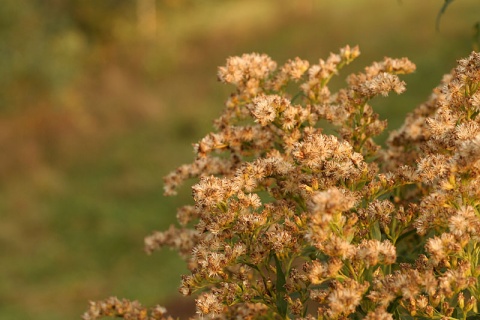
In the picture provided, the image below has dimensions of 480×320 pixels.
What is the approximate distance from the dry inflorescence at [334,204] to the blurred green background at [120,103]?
35.3ft

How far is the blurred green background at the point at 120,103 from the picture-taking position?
16609mm

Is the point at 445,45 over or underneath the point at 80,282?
over

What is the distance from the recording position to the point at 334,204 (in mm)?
1851

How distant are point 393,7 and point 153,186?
1283 centimetres

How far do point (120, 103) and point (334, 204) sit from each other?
23.5m

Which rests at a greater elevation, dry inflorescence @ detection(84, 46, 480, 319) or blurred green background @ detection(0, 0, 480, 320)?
blurred green background @ detection(0, 0, 480, 320)

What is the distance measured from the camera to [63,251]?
1756cm

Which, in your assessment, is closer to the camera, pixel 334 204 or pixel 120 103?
pixel 334 204

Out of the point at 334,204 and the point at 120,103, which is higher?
the point at 120,103

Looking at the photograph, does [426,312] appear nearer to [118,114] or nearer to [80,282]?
[80,282]

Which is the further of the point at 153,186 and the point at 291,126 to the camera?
the point at 153,186

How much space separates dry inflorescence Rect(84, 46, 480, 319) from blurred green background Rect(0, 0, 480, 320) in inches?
424

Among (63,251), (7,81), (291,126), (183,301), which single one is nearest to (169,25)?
(7,81)

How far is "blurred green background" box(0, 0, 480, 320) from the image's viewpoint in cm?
1661
